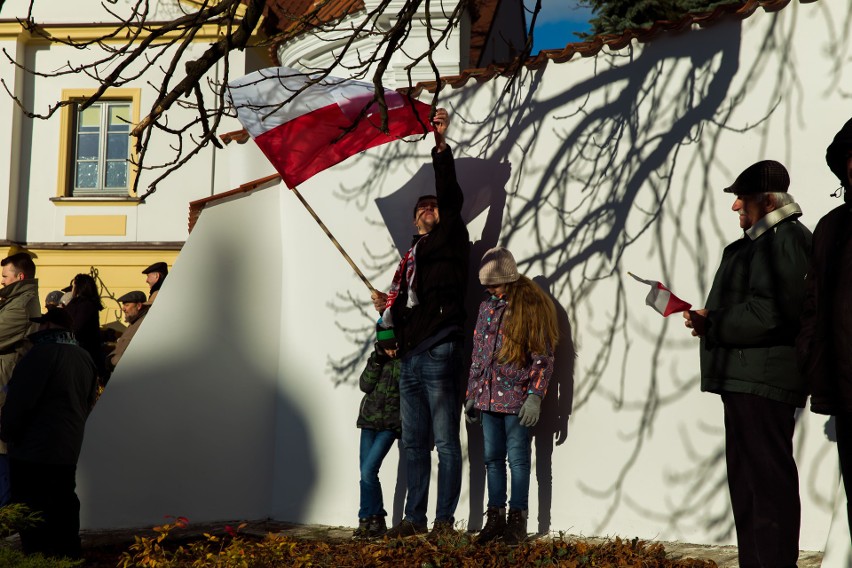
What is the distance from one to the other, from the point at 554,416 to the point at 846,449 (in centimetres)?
285

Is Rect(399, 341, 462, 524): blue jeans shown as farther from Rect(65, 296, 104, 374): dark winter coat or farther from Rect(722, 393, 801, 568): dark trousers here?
Rect(65, 296, 104, 374): dark winter coat

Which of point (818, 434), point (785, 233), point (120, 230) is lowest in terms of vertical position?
point (818, 434)

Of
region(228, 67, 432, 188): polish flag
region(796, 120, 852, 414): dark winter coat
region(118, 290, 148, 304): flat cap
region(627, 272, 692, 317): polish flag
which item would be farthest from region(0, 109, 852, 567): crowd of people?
region(118, 290, 148, 304): flat cap

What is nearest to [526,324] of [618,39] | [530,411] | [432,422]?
[530,411]

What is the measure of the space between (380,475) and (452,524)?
117cm

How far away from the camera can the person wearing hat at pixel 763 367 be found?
5.23m

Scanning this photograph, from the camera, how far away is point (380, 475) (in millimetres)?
8289

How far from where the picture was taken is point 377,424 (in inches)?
303

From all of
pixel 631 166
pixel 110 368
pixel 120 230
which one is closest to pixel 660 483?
pixel 631 166

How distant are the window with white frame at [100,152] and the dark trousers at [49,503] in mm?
12527

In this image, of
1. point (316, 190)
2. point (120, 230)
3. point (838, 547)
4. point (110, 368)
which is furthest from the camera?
point (120, 230)

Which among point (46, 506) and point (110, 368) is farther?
point (110, 368)

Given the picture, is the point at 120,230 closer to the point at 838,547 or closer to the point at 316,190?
the point at 316,190

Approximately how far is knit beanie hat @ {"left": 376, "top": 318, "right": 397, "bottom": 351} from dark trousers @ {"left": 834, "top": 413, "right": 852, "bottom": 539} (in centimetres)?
347
